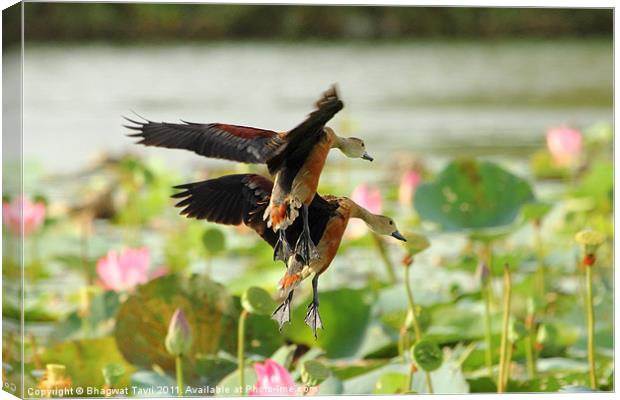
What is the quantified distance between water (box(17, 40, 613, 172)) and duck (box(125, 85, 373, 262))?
1847 millimetres

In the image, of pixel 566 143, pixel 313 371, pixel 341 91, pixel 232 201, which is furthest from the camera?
pixel 341 91

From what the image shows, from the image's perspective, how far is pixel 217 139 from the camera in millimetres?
770

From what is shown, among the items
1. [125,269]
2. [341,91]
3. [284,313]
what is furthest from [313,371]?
[341,91]

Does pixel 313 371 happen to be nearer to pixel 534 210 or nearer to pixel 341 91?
pixel 534 210

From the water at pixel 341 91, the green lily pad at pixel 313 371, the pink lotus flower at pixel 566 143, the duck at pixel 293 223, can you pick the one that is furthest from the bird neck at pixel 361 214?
the water at pixel 341 91

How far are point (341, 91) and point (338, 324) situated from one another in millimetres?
1946

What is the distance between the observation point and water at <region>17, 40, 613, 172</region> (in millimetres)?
3078

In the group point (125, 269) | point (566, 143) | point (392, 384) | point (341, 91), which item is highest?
point (341, 91)

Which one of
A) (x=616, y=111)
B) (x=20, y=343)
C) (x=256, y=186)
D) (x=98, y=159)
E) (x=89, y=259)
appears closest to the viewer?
(x=256, y=186)

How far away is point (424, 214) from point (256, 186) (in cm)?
71

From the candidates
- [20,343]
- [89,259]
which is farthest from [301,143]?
[89,259]

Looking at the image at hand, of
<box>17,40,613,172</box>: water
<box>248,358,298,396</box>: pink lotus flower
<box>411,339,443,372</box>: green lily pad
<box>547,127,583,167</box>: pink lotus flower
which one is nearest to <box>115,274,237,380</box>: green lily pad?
<box>248,358,298,396</box>: pink lotus flower

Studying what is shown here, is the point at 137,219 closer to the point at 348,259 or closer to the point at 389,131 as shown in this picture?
the point at 348,259

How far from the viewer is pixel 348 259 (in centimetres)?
209
